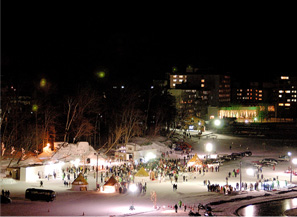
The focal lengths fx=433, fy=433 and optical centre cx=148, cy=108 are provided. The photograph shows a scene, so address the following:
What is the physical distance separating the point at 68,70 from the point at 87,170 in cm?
3391

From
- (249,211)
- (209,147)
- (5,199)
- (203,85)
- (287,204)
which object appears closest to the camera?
(5,199)

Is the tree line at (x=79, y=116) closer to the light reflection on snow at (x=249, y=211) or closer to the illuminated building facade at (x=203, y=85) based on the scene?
the light reflection on snow at (x=249, y=211)

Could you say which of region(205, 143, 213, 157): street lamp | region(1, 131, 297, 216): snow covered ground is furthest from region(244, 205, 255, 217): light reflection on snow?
region(205, 143, 213, 157): street lamp

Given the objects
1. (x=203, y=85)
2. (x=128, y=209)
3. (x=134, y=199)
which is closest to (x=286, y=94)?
(x=203, y=85)

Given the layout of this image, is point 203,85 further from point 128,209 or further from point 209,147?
point 128,209

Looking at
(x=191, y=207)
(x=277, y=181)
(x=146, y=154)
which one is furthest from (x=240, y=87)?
(x=191, y=207)

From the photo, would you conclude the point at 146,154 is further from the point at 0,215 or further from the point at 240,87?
the point at 240,87

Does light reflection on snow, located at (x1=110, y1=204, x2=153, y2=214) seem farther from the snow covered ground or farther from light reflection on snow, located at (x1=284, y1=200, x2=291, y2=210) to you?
light reflection on snow, located at (x1=284, y1=200, x2=291, y2=210)

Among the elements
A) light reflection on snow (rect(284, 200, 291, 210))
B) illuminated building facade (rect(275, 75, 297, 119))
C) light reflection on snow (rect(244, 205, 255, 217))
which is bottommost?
light reflection on snow (rect(244, 205, 255, 217))

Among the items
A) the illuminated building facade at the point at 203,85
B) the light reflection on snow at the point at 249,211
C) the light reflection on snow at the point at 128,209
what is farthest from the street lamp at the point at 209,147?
the illuminated building facade at the point at 203,85

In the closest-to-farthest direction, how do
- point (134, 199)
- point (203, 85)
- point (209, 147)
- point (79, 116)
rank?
1. point (134, 199)
2. point (79, 116)
3. point (209, 147)
4. point (203, 85)

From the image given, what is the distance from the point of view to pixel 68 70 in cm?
6431

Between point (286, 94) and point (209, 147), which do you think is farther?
point (286, 94)

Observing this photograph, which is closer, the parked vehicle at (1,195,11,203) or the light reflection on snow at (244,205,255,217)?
the parked vehicle at (1,195,11,203)
